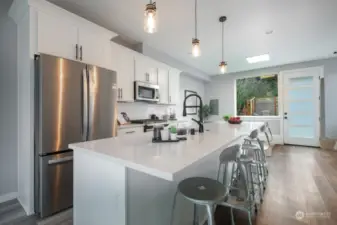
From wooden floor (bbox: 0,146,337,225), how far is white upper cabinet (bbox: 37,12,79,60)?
6.14ft

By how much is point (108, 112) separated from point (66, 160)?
2.65 ft

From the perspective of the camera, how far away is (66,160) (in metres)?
2.02

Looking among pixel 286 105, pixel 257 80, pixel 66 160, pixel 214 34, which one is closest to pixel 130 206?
pixel 66 160

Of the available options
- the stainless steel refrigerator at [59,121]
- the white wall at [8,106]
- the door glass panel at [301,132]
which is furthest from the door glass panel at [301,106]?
the white wall at [8,106]

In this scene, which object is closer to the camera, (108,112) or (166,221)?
(166,221)

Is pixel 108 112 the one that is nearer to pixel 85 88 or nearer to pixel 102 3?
pixel 85 88

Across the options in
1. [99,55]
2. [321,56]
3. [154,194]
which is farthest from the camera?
[321,56]

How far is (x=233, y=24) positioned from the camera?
9.72 feet

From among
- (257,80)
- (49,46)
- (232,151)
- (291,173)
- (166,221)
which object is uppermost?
(257,80)

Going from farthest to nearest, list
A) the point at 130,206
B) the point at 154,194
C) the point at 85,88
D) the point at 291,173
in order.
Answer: the point at 291,173
the point at 85,88
the point at 154,194
the point at 130,206

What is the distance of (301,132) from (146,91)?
5.15 meters

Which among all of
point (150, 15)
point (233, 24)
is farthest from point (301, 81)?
point (150, 15)

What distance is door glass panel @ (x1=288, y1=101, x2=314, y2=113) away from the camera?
210 inches

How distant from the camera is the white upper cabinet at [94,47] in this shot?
7.77 feet
